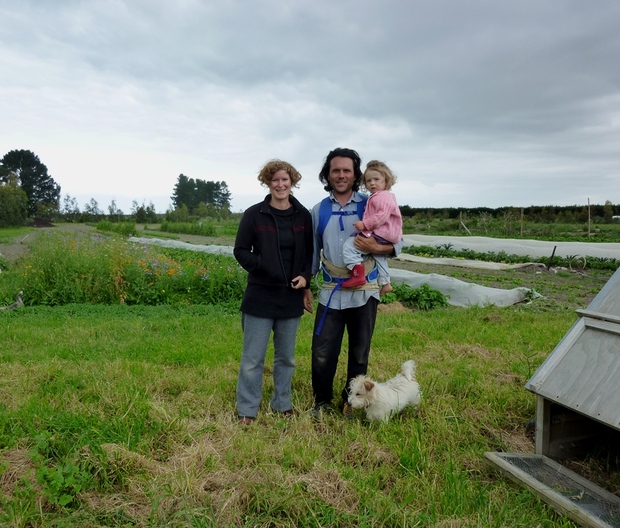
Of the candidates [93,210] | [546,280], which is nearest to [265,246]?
[546,280]

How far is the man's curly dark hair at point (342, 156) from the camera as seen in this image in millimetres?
3494

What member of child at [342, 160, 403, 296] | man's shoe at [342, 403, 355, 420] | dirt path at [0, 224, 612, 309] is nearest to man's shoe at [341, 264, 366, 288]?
child at [342, 160, 403, 296]

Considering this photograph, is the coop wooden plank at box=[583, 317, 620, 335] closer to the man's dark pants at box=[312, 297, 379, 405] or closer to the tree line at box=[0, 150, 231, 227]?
the man's dark pants at box=[312, 297, 379, 405]

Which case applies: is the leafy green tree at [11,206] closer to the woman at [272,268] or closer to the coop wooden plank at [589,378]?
the woman at [272,268]

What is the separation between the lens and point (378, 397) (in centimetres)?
341

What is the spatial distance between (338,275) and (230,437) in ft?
4.23

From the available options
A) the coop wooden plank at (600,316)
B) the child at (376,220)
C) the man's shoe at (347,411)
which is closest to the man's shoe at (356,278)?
the child at (376,220)

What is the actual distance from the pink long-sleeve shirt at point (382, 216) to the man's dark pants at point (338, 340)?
50cm

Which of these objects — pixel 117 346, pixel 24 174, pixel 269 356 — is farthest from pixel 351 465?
pixel 24 174

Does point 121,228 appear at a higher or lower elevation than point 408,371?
higher

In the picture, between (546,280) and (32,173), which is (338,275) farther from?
(32,173)

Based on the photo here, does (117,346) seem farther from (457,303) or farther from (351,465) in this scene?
(457,303)

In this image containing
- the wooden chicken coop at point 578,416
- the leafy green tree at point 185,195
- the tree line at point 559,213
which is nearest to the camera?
the wooden chicken coop at point 578,416

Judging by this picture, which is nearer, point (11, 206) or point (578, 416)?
point (578, 416)
